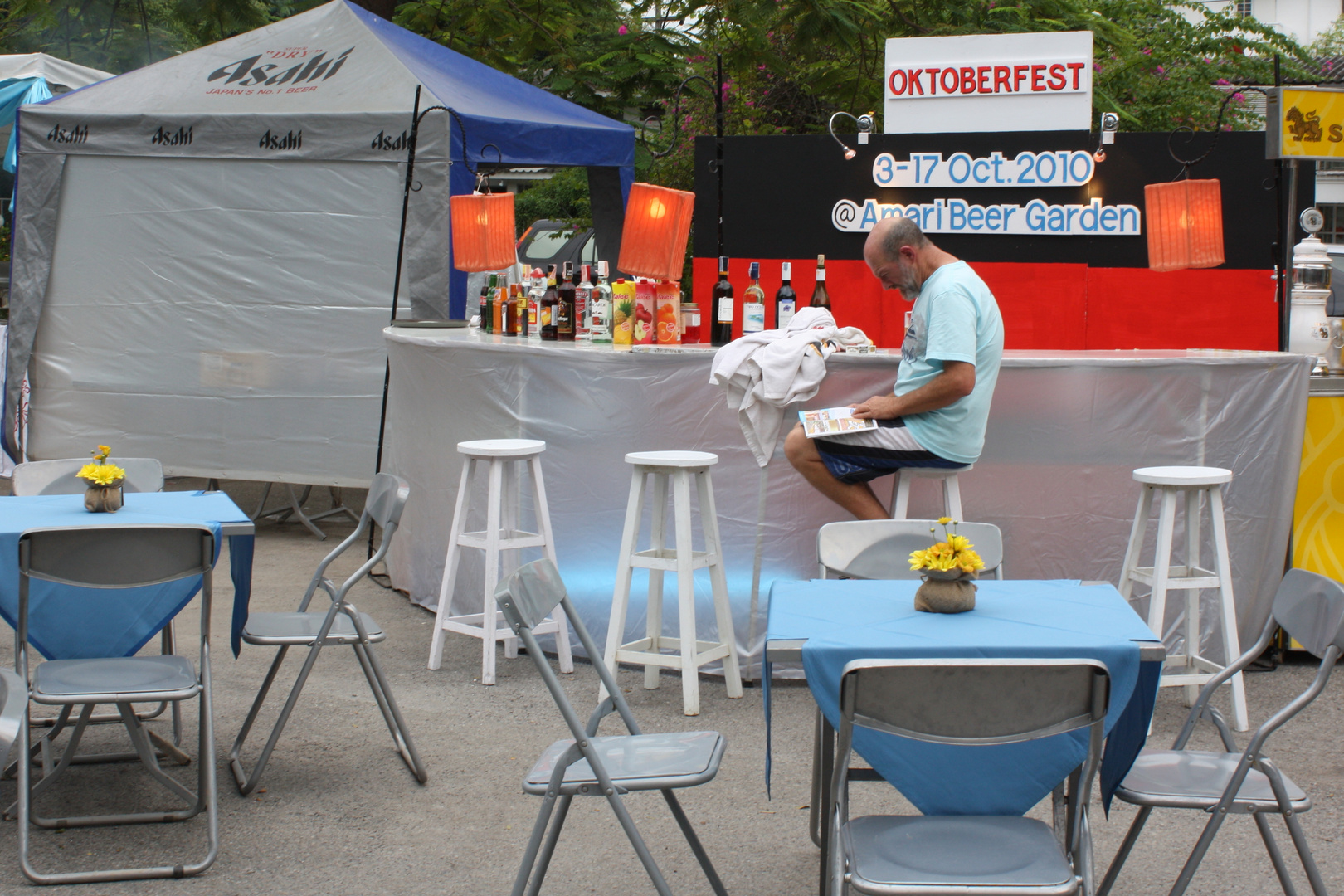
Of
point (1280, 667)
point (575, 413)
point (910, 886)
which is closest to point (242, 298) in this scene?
point (575, 413)

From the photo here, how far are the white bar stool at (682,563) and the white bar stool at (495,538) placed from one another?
0.46 metres

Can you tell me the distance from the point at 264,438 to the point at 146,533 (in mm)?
4631

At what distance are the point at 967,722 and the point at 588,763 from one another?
879mm

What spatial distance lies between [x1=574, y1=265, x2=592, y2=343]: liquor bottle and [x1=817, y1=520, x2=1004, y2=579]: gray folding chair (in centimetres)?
206

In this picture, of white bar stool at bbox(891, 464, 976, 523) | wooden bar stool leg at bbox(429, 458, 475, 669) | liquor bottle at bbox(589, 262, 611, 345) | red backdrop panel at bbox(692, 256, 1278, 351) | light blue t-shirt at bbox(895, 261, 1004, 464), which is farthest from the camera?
red backdrop panel at bbox(692, 256, 1278, 351)

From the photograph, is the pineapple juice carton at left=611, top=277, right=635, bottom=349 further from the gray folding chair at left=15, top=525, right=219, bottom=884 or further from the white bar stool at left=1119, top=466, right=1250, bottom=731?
the gray folding chair at left=15, top=525, right=219, bottom=884

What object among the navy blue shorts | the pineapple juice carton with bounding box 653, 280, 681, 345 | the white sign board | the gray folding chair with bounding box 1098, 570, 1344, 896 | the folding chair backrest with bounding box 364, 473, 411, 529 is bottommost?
the gray folding chair with bounding box 1098, 570, 1344, 896

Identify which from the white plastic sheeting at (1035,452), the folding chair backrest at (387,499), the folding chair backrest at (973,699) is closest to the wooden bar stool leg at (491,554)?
the white plastic sheeting at (1035,452)

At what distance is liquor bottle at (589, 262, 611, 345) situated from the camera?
5562 millimetres

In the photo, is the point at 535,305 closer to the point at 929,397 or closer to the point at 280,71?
the point at 929,397

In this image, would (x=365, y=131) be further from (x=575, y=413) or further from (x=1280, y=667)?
(x=1280, y=667)

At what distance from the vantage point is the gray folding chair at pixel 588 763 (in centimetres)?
272

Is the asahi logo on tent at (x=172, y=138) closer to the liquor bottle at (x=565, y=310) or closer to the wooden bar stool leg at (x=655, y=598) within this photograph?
the liquor bottle at (x=565, y=310)

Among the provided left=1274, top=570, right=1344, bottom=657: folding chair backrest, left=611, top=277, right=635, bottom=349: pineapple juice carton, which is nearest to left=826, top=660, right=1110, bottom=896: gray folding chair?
left=1274, top=570, right=1344, bottom=657: folding chair backrest
